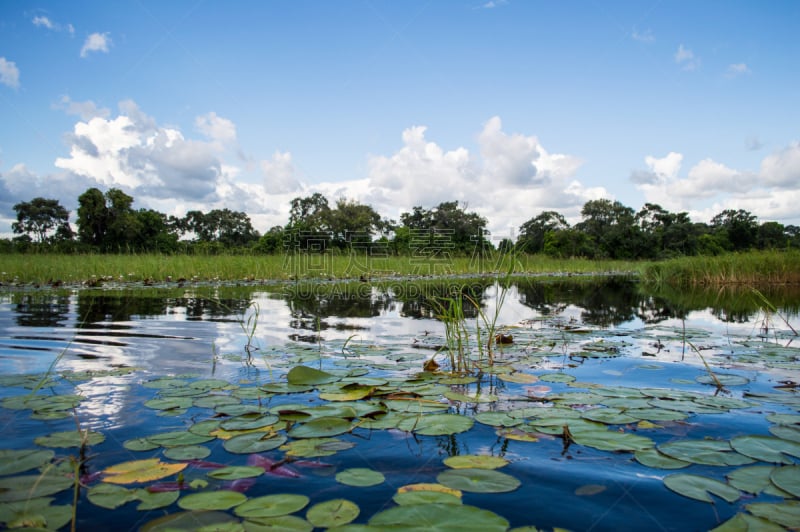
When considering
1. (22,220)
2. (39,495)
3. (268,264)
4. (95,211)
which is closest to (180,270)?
(268,264)

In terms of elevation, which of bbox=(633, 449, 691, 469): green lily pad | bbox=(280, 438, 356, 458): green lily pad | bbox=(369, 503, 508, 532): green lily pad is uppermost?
bbox=(369, 503, 508, 532): green lily pad

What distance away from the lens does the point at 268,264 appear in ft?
45.9

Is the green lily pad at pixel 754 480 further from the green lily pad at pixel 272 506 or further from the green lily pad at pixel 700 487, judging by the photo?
the green lily pad at pixel 272 506

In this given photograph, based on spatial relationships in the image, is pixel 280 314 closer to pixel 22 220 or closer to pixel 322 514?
pixel 322 514

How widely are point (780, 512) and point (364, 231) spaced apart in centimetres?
3008

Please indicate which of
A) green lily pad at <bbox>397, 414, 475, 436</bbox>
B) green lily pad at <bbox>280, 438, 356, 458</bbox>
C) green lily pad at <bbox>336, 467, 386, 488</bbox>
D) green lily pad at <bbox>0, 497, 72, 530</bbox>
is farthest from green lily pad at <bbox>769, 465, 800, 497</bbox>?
green lily pad at <bbox>0, 497, 72, 530</bbox>

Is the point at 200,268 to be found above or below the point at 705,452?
above

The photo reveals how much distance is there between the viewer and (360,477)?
1.33 meters

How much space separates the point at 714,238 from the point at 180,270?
146 feet

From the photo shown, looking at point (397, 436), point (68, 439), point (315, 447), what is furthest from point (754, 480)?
point (68, 439)

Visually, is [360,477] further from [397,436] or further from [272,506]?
[397,436]

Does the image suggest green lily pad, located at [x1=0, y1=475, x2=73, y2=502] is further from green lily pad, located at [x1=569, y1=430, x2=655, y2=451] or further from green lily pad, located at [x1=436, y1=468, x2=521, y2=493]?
green lily pad, located at [x1=569, y1=430, x2=655, y2=451]

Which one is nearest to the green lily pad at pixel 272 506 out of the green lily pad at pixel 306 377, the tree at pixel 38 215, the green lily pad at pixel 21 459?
the green lily pad at pixel 21 459

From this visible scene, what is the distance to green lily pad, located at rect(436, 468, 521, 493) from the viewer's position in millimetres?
1266
